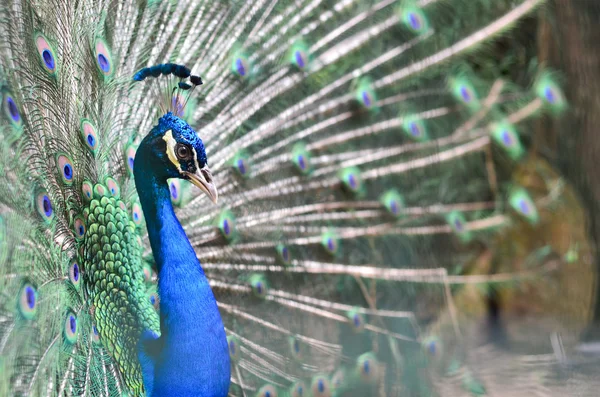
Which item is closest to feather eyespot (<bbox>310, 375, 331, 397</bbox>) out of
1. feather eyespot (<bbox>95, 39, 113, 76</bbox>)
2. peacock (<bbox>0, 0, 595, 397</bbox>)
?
peacock (<bbox>0, 0, 595, 397</bbox>)

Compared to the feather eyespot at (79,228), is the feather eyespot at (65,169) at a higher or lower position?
higher

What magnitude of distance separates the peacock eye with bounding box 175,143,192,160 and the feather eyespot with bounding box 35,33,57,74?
0.29 meters

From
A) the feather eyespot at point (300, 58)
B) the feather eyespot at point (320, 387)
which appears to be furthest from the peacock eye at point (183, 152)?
the feather eyespot at point (300, 58)

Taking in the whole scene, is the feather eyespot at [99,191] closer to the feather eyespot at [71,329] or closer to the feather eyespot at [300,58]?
the feather eyespot at [71,329]

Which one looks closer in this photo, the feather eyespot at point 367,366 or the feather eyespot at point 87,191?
the feather eyespot at point 87,191

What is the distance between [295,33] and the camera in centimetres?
244

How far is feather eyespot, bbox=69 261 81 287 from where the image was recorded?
4.73 feet

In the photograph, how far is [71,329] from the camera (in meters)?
1.40

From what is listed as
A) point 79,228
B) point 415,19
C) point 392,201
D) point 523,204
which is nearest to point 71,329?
point 79,228

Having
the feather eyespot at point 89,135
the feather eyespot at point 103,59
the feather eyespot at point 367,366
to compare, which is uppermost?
the feather eyespot at point 103,59

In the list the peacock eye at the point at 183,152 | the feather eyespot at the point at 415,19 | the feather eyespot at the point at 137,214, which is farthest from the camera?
the feather eyespot at the point at 415,19

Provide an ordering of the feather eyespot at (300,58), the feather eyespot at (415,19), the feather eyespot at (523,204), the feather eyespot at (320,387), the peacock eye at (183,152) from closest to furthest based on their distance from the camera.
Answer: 1. the peacock eye at (183,152)
2. the feather eyespot at (320,387)
3. the feather eyespot at (300,58)
4. the feather eyespot at (415,19)
5. the feather eyespot at (523,204)

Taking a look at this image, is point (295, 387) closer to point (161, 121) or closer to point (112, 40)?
point (161, 121)

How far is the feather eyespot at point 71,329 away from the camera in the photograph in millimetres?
1400
